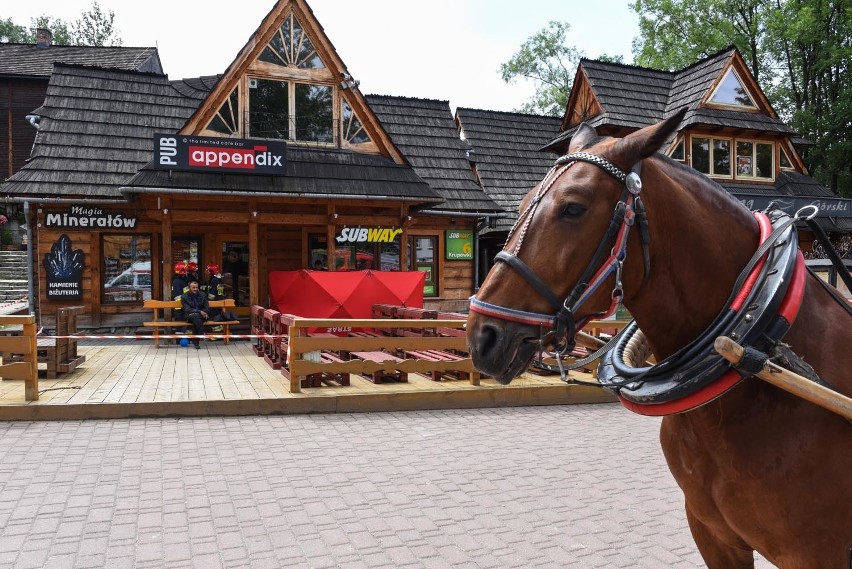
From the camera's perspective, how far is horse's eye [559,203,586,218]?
179 centimetres

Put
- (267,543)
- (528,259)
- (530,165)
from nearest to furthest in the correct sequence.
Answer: (528,259), (267,543), (530,165)

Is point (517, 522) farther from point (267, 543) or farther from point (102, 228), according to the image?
point (102, 228)

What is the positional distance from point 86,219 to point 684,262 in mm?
14794

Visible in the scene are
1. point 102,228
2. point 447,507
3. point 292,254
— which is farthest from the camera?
point 292,254

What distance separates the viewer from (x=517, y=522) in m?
4.33

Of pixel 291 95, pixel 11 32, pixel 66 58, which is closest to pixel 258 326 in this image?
pixel 291 95

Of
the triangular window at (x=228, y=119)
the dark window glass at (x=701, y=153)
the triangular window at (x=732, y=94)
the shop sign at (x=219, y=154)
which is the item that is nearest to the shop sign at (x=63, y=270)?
the shop sign at (x=219, y=154)

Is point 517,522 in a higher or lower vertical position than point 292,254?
lower

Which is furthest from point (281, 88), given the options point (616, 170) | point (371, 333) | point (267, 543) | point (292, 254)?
point (616, 170)

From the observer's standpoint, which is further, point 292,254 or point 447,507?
point 292,254

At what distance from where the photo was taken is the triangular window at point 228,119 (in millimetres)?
14211

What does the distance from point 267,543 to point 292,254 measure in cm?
1371

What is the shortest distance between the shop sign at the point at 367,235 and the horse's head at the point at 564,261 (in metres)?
13.3

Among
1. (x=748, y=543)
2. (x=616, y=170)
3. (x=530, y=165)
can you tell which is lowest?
(x=748, y=543)
